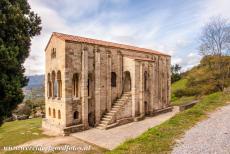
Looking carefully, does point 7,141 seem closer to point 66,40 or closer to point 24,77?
point 24,77

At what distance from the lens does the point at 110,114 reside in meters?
19.6

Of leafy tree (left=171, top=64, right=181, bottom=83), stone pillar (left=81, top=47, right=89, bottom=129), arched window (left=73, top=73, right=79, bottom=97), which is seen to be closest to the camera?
stone pillar (left=81, top=47, right=89, bottom=129)

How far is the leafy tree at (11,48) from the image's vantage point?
11.8 meters

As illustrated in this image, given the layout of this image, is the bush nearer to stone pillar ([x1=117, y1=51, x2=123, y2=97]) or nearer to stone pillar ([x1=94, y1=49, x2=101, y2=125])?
stone pillar ([x1=117, y1=51, x2=123, y2=97])

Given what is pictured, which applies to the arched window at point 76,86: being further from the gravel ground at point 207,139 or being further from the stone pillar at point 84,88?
the gravel ground at point 207,139

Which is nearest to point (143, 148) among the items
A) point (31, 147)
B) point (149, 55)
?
point (31, 147)

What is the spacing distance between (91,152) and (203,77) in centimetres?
2221

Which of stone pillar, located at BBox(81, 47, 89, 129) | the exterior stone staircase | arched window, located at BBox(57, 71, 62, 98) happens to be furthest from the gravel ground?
arched window, located at BBox(57, 71, 62, 98)

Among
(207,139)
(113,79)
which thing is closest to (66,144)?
(113,79)

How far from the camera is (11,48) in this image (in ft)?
39.2

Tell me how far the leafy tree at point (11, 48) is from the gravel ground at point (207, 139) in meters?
10.8

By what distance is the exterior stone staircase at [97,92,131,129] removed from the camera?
1869 cm

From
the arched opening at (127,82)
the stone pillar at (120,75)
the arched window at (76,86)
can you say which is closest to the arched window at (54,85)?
the arched window at (76,86)

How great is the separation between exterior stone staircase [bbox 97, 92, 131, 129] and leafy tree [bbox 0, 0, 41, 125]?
28.0 feet
